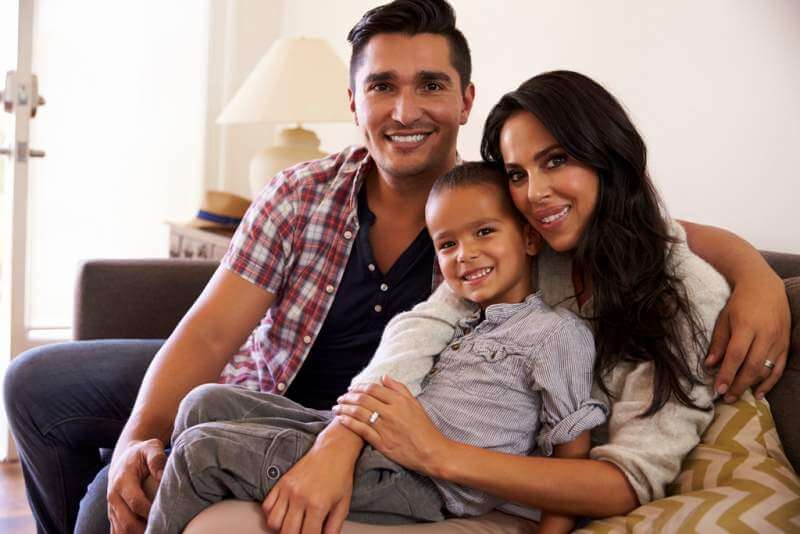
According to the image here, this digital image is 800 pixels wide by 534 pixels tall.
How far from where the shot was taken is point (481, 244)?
1.39 meters

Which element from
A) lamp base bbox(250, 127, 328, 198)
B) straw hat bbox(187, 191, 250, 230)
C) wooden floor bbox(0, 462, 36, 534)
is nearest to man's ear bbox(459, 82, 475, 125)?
lamp base bbox(250, 127, 328, 198)

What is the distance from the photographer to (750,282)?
1.25 meters

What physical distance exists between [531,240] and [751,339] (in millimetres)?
392

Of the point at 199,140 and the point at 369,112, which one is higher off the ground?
the point at 369,112

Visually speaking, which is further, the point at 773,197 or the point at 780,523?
the point at 773,197

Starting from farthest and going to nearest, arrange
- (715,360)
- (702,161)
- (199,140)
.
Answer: (199,140) < (702,161) < (715,360)

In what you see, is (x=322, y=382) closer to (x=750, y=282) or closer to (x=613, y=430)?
(x=613, y=430)

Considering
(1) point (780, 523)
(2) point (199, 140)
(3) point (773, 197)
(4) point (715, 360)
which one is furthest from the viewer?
(2) point (199, 140)

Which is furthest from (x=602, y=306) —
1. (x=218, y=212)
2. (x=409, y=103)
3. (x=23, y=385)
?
(x=218, y=212)

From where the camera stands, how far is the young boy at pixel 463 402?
3.81ft

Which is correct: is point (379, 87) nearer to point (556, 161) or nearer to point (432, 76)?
point (432, 76)

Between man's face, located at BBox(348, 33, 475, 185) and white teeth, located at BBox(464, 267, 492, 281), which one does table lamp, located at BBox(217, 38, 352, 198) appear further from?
white teeth, located at BBox(464, 267, 492, 281)

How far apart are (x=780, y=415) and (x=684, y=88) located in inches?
36.5

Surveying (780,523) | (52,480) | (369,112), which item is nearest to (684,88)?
(369,112)
